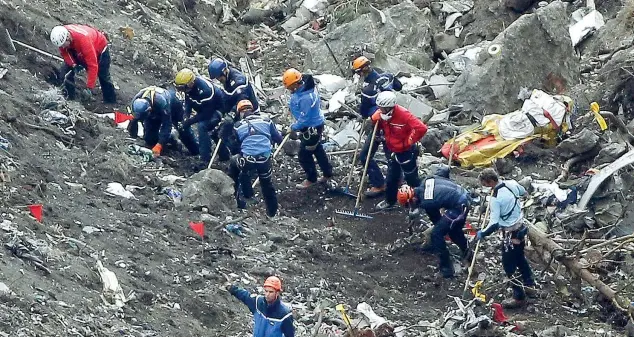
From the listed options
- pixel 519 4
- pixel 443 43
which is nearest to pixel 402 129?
pixel 443 43

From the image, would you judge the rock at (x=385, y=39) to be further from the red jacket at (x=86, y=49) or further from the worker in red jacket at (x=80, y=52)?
the red jacket at (x=86, y=49)

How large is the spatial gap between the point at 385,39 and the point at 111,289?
10.5m

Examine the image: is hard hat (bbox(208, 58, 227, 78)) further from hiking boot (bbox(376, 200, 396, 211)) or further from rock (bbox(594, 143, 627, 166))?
rock (bbox(594, 143, 627, 166))

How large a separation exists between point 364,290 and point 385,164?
11.6ft

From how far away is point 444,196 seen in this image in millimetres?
11180

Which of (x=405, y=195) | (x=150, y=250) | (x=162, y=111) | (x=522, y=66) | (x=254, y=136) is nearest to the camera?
(x=150, y=250)

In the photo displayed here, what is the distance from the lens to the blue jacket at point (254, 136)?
11930 mm

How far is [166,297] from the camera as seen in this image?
970cm

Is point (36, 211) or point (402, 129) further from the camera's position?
point (402, 129)

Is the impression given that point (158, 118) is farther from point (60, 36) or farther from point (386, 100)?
point (386, 100)

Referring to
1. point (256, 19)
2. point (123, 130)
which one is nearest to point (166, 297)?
point (123, 130)

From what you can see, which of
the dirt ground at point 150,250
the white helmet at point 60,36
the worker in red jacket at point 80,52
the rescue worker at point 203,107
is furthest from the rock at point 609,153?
the white helmet at point 60,36

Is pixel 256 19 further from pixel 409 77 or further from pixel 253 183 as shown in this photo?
pixel 253 183

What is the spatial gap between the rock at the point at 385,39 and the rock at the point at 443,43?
0.59ft
